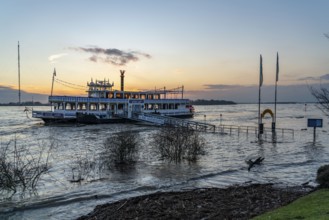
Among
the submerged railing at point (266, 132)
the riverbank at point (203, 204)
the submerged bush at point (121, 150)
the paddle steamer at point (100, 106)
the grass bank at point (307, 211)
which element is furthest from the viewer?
the paddle steamer at point (100, 106)

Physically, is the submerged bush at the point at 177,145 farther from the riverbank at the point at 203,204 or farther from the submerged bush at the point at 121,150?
the riverbank at the point at 203,204

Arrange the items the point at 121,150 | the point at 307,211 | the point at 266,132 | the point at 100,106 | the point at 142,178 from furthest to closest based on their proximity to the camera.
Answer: the point at 100,106, the point at 266,132, the point at 121,150, the point at 142,178, the point at 307,211

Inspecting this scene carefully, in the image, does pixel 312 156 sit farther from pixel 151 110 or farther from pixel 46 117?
pixel 151 110

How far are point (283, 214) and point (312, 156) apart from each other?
17792 millimetres

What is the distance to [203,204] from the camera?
1059 cm

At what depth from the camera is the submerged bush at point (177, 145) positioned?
21.5 meters

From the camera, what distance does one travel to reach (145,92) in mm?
82125

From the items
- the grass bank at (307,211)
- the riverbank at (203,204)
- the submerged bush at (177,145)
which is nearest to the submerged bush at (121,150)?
the submerged bush at (177,145)

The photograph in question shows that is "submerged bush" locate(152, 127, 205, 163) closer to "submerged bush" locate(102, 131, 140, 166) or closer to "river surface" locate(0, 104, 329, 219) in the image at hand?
"river surface" locate(0, 104, 329, 219)

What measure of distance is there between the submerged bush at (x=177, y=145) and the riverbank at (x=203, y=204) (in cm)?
867

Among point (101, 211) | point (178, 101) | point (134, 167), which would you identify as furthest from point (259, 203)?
point (178, 101)

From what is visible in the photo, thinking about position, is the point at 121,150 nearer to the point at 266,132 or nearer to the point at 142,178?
the point at 142,178

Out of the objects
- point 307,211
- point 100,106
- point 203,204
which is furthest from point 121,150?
point 100,106

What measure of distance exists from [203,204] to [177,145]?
11.0 meters
